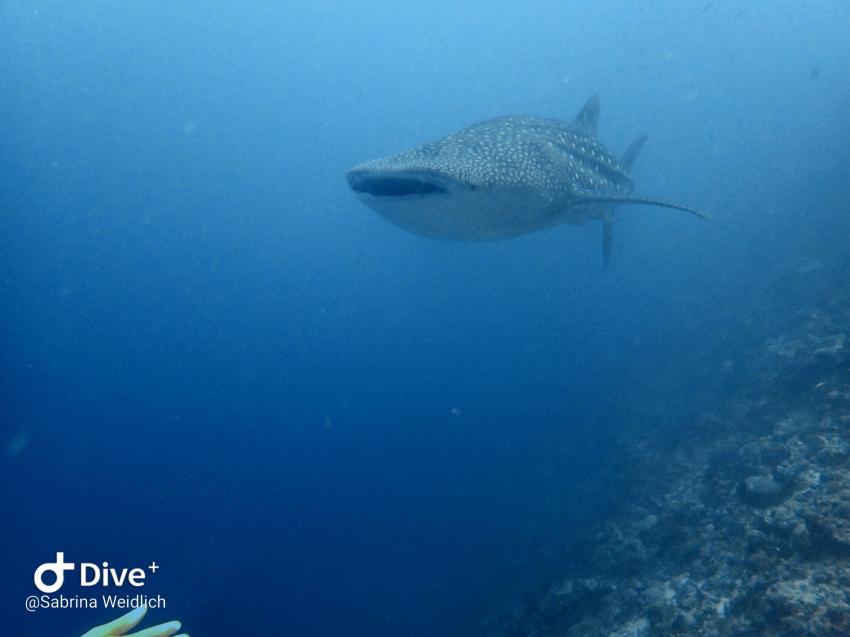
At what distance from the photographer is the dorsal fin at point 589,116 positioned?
330 inches

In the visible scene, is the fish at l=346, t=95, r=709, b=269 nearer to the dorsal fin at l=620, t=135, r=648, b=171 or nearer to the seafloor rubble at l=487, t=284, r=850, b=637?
the seafloor rubble at l=487, t=284, r=850, b=637

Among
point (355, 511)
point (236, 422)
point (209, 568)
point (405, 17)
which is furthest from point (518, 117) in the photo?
point (405, 17)

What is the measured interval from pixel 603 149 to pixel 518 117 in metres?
1.72

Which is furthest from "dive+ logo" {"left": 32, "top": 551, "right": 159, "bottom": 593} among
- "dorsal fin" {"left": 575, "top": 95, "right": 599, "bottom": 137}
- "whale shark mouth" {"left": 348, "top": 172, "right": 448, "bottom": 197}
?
"dorsal fin" {"left": 575, "top": 95, "right": 599, "bottom": 137}

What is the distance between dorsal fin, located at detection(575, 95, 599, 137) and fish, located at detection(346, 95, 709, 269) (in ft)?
5.61

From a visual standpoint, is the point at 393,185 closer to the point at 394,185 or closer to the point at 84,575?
the point at 394,185

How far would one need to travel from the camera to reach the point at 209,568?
1535 cm

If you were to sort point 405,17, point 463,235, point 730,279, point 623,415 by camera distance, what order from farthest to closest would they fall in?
point 405,17, point 730,279, point 623,415, point 463,235

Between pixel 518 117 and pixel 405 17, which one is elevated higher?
pixel 405 17

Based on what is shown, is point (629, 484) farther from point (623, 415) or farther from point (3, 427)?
point (3, 427)

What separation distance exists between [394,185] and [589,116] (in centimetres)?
583

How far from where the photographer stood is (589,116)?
8.47 m

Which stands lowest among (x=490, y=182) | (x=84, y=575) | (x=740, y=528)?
(x=84, y=575)

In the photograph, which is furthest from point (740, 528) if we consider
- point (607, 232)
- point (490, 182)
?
point (607, 232)
